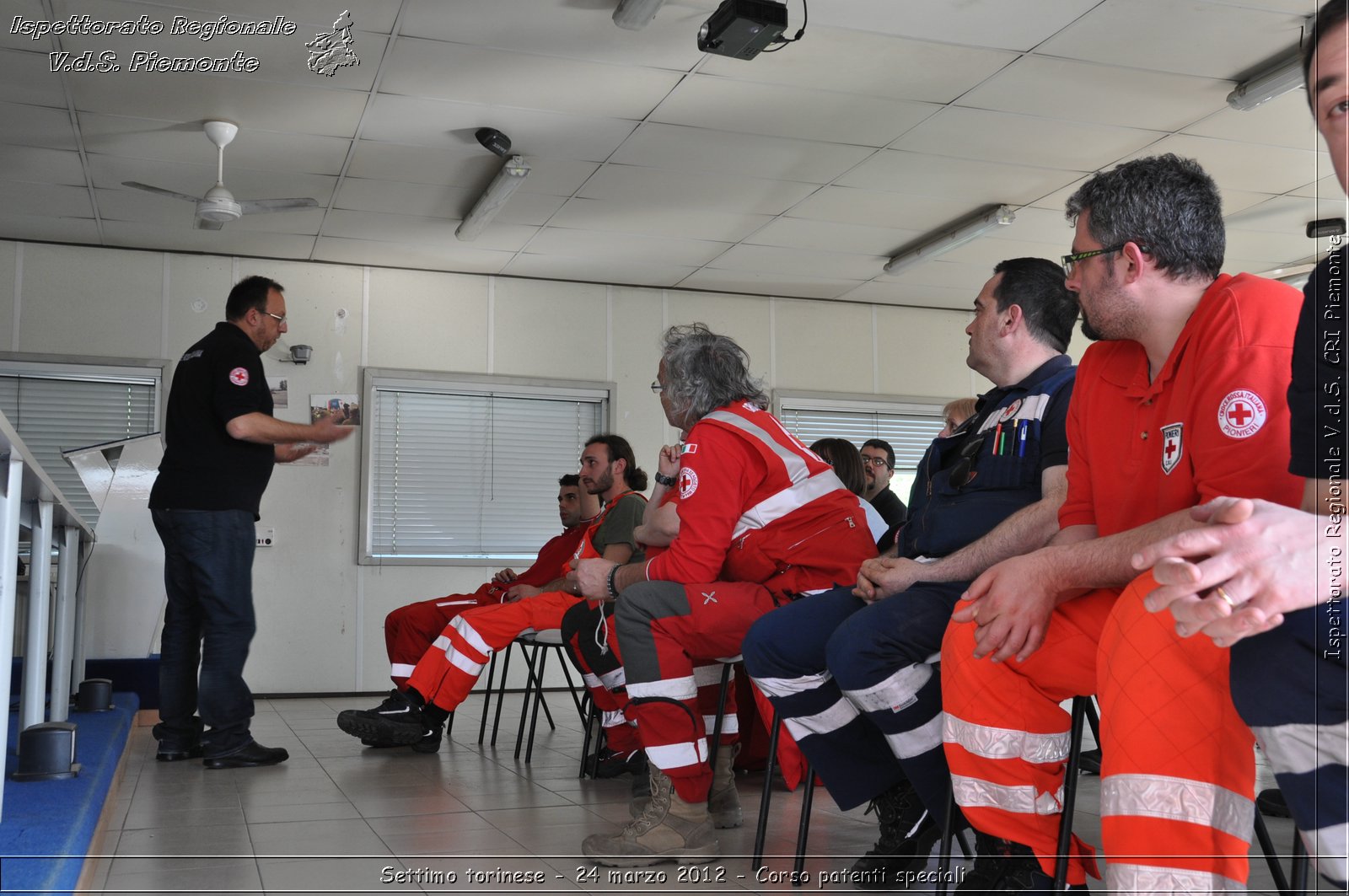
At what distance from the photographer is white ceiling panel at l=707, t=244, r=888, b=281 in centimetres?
727

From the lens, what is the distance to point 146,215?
6379mm

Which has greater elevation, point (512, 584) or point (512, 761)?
point (512, 584)

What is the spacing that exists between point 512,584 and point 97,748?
2130mm

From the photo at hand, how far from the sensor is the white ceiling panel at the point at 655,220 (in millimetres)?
6379

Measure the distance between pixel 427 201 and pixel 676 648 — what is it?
→ 172 inches

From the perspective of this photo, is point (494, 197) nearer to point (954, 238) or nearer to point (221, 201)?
point (221, 201)

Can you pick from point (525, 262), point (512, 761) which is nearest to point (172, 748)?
point (512, 761)

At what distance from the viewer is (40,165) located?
5.60 meters

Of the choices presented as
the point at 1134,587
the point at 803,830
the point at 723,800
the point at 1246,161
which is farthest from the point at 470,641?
the point at 1246,161

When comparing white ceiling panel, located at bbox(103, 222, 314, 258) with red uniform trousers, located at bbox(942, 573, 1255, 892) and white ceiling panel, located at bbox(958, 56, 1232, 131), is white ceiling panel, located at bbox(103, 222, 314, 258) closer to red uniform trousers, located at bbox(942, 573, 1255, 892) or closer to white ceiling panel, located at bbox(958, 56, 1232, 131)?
white ceiling panel, located at bbox(958, 56, 1232, 131)

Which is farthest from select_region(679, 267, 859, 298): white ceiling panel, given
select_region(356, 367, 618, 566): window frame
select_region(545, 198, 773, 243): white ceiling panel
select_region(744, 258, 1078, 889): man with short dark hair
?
select_region(744, 258, 1078, 889): man with short dark hair

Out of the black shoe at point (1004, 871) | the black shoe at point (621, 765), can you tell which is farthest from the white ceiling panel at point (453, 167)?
the black shoe at point (1004, 871)

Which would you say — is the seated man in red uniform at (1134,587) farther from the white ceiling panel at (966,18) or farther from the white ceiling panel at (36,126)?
the white ceiling panel at (36,126)

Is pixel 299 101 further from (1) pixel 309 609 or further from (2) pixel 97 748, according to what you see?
(1) pixel 309 609
